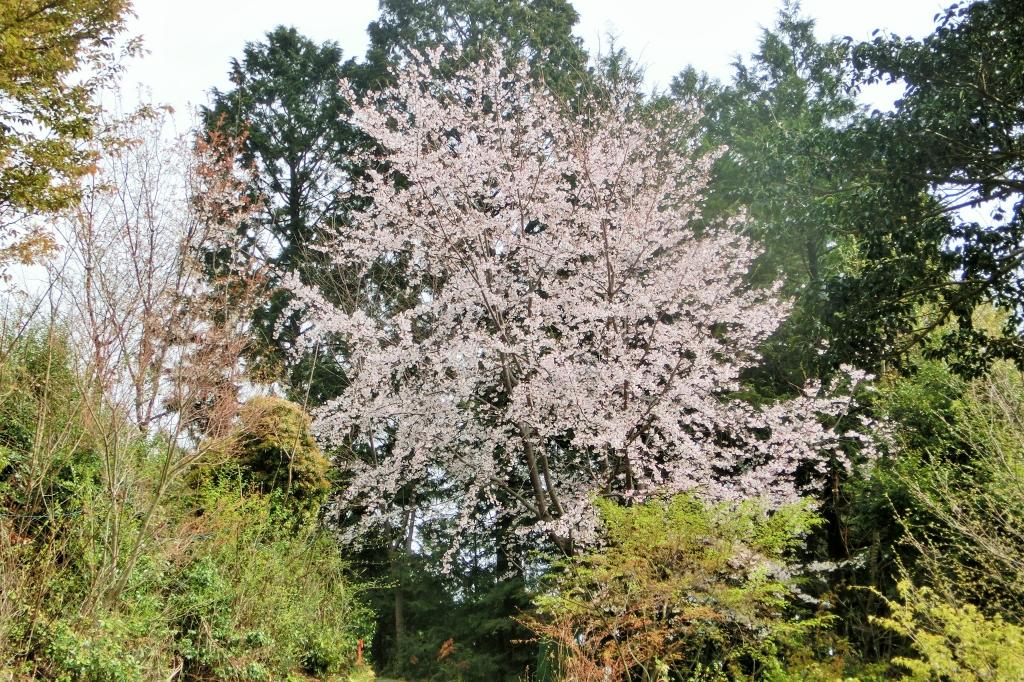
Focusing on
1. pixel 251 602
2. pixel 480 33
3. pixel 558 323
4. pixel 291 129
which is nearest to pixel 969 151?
pixel 558 323

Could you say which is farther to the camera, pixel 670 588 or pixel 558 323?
pixel 558 323

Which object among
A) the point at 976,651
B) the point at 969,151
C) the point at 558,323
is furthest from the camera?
the point at 558,323

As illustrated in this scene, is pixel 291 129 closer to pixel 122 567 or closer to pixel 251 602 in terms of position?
pixel 251 602

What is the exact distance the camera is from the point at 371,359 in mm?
9297

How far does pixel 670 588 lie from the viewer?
6926 mm

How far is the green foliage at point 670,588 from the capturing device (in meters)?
6.98

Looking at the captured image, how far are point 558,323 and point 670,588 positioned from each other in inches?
145

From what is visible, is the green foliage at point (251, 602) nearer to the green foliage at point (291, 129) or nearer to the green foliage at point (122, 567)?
the green foliage at point (122, 567)

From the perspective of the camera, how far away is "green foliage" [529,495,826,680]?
275 inches

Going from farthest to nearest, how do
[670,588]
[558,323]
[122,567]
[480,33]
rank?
[480,33]
[558,323]
[670,588]
[122,567]

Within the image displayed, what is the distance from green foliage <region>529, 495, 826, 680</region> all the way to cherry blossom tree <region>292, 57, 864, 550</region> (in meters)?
1.15

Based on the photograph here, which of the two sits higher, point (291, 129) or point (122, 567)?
point (291, 129)

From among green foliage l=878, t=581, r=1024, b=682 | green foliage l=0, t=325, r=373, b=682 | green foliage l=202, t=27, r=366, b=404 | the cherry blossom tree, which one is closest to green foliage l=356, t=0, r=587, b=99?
green foliage l=202, t=27, r=366, b=404

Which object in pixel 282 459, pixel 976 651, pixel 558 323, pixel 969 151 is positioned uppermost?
pixel 969 151
